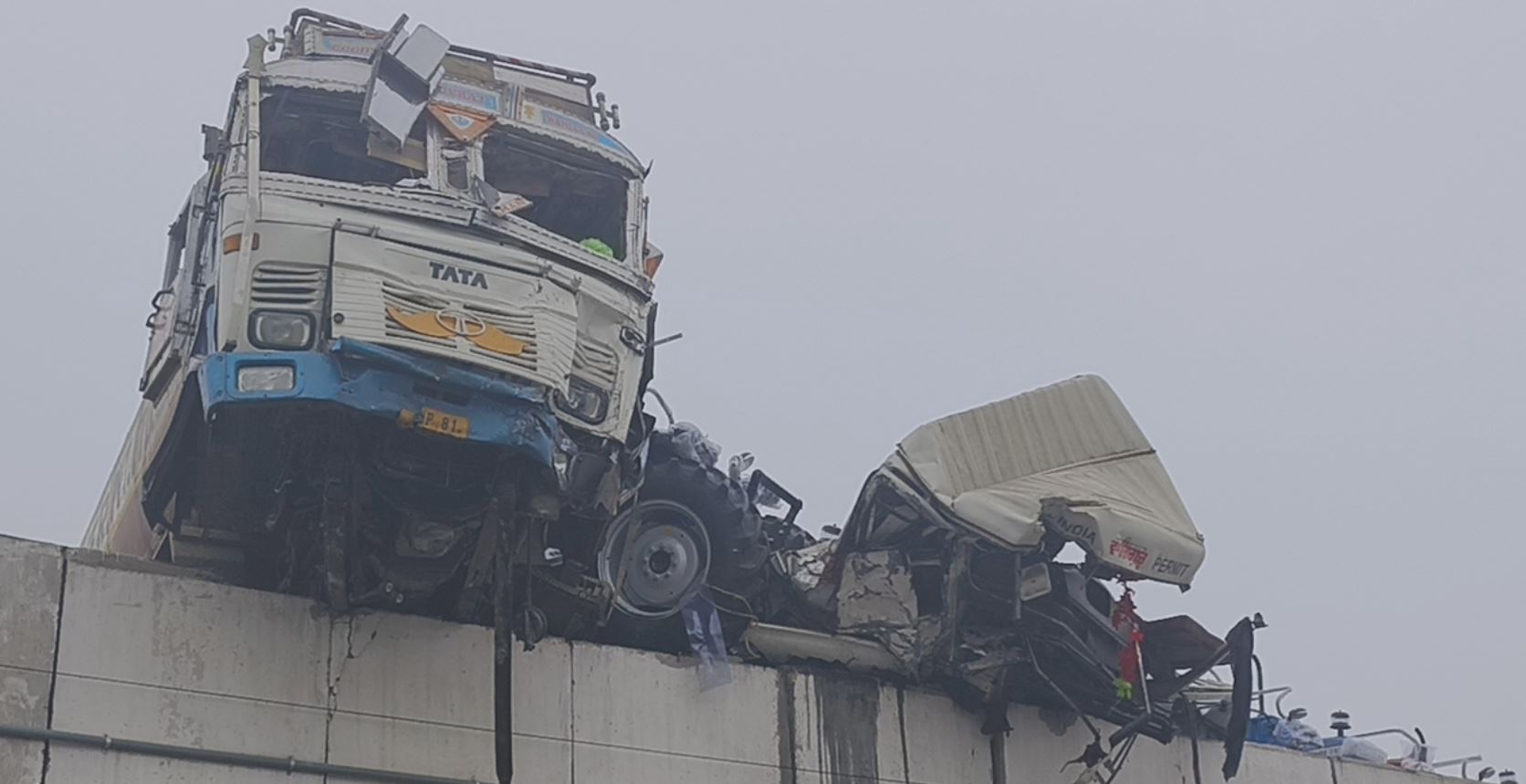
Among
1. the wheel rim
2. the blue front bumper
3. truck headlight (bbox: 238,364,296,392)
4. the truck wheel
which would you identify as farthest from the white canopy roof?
truck headlight (bbox: 238,364,296,392)

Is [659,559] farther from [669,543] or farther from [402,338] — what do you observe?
[402,338]

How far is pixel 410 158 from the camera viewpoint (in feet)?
40.5

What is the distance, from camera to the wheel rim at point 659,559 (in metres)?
13.8

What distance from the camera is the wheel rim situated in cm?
1383

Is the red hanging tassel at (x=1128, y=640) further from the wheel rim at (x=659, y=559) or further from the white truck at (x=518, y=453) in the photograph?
the wheel rim at (x=659, y=559)

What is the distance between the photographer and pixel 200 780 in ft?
37.9

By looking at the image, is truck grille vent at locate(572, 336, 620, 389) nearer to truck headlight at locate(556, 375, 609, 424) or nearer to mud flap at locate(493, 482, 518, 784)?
truck headlight at locate(556, 375, 609, 424)

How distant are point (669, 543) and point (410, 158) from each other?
11.3 ft

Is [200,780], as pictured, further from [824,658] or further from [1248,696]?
[1248,696]

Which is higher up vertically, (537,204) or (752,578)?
(537,204)

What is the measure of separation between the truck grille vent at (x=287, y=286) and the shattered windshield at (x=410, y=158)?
105 centimetres

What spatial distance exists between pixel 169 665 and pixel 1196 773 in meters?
8.68

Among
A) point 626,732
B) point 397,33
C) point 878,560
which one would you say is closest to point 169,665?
point 626,732

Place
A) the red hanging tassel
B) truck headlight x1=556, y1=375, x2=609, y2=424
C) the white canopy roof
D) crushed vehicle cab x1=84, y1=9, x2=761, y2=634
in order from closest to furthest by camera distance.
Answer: crushed vehicle cab x1=84, y1=9, x2=761, y2=634
truck headlight x1=556, y1=375, x2=609, y2=424
the white canopy roof
the red hanging tassel
